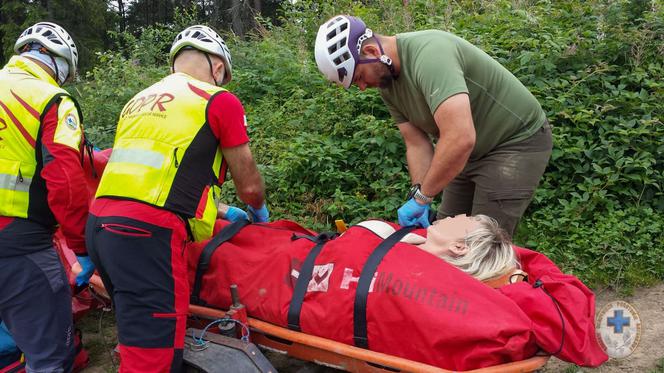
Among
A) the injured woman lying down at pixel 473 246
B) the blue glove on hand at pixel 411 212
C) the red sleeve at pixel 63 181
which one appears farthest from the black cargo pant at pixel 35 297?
the blue glove on hand at pixel 411 212

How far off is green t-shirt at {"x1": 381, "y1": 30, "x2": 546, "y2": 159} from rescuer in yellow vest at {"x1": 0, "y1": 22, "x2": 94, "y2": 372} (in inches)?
79.3

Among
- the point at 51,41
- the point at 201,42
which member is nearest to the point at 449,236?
the point at 201,42

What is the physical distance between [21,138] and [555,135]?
456 centimetres

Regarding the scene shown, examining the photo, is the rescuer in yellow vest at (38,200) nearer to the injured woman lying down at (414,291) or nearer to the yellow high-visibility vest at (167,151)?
the yellow high-visibility vest at (167,151)

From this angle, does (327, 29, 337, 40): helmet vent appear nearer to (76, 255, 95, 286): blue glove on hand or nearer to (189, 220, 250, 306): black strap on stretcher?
(189, 220, 250, 306): black strap on stretcher

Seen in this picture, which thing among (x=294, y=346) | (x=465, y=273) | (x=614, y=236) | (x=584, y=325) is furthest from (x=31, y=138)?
(x=614, y=236)

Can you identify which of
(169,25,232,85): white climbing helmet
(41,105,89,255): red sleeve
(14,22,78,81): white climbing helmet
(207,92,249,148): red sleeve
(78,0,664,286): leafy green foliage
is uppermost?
(14,22,78,81): white climbing helmet

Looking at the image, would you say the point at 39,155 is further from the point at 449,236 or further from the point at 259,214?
the point at 449,236

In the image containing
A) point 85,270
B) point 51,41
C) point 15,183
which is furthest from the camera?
point 51,41

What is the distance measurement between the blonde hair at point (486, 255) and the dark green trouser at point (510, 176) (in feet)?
1.82

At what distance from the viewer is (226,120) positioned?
274 cm

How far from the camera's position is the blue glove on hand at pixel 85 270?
3230mm

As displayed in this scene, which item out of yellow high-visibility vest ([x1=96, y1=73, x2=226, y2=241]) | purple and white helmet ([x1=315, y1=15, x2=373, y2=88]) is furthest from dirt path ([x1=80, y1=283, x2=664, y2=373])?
purple and white helmet ([x1=315, y1=15, x2=373, y2=88])

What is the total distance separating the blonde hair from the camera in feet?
8.92
